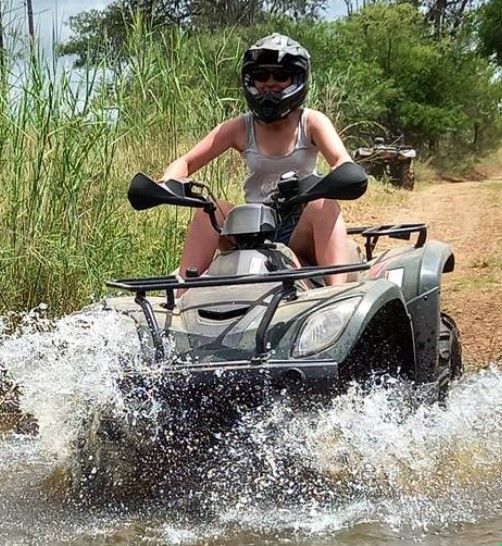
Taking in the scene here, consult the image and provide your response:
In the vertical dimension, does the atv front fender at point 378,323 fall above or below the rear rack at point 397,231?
below

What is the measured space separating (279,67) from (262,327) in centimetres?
153

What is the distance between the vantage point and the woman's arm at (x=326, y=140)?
435 centimetres

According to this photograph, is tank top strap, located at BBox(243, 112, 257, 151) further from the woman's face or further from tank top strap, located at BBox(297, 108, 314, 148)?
the woman's face

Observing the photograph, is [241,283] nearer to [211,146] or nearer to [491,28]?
[211,146]

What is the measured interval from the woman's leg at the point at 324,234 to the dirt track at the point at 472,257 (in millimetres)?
1651

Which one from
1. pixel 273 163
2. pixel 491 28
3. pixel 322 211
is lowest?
pixel 322 211

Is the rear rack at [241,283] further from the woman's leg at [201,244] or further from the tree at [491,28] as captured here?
the tree at [491,28]

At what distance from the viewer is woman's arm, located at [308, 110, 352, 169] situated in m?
4.35

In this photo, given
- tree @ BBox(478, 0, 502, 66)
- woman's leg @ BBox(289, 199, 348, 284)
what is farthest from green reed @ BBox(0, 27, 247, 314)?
tree @ BBox(478, 0, 502, 66)

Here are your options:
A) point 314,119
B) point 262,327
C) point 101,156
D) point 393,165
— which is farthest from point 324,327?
point 393,165

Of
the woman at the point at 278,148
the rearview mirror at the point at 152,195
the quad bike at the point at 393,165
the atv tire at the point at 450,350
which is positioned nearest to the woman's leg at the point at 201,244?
the woman at the point at 278,148

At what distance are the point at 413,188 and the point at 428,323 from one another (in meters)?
13.6

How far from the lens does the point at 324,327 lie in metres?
3.19

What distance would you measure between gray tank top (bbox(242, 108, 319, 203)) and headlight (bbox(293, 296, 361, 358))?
52.4 inches
